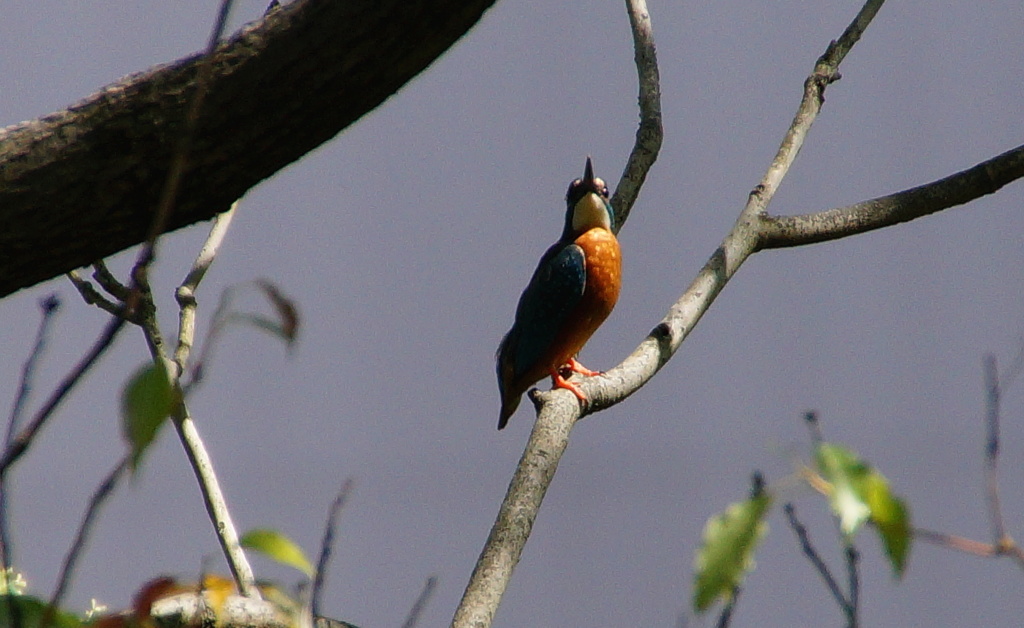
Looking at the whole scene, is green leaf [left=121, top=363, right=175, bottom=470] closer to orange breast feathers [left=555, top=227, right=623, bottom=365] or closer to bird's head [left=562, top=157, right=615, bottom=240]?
orange breast feathers [left=555, top=227, right=623, bottom=365]

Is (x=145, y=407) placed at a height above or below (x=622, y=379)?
below

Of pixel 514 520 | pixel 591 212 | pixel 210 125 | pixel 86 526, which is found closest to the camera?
pixel 86 526

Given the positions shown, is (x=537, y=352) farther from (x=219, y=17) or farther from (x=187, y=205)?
(x=219, y=17)

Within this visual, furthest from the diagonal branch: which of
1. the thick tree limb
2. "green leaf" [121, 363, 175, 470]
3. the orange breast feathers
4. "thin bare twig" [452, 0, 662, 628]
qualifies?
"green leaf" [121, 363, 175, 470]

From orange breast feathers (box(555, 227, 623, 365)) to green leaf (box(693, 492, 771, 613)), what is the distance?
2560 millimetres

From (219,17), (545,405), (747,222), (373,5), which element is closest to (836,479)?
(219,17)

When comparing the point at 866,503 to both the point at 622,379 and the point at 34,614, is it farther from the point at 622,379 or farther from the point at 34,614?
the point at 622,379

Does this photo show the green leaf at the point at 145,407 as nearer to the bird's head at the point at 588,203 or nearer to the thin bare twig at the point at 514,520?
the thin bare twig at the point at 514,520

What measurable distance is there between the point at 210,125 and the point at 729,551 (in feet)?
3.18

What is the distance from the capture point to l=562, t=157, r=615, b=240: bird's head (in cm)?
329

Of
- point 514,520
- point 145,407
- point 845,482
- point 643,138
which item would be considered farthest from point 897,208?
point 145,407

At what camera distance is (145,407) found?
0.54 m

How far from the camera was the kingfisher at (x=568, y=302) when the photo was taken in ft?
10.2

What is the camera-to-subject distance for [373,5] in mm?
1249
